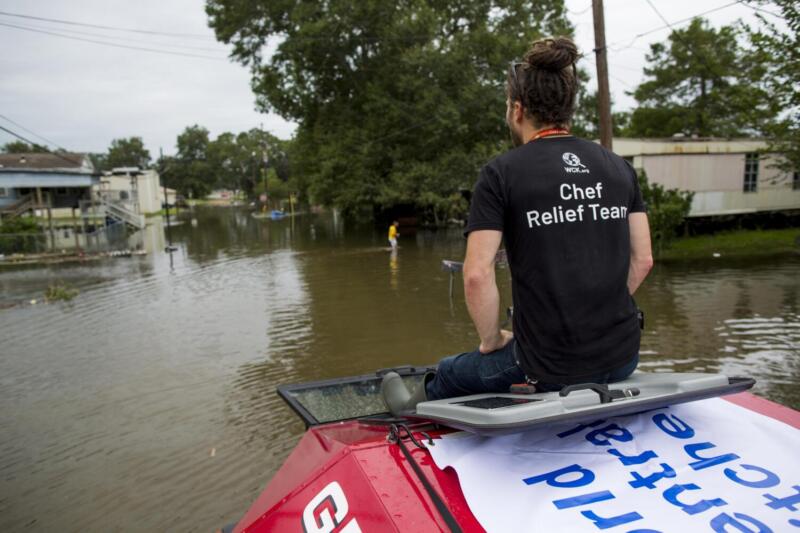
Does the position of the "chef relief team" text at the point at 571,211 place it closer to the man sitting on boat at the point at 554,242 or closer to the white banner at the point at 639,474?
the man sitting on boat at the point at 554,242

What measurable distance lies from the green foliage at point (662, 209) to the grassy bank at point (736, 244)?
48cm

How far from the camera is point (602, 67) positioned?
10797 mm

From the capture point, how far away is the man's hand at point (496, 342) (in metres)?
2.43

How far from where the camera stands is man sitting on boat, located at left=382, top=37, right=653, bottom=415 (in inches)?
84.9

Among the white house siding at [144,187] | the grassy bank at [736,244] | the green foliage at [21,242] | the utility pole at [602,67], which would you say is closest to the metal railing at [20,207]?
the green foliage at [21,242]

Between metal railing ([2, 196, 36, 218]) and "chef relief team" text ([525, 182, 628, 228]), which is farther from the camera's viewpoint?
metal railing ([2, 196, 36, 218])

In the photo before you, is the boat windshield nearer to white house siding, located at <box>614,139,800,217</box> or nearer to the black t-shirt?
the black t-shirt

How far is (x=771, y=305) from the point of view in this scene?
11.4 m

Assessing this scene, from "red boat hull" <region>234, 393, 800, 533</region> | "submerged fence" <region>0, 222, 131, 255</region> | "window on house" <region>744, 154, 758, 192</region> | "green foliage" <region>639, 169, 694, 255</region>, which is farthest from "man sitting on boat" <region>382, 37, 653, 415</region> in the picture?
"submerged fence" <region>0, 222, 131, 255</region>

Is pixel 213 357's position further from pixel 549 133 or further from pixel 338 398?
pixel 549 133

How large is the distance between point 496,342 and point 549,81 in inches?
45.0

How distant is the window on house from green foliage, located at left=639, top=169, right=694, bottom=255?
164 inches

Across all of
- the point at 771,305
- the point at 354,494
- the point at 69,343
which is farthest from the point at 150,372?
the point at 771,305

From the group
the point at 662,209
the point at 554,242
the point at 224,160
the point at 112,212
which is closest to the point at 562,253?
the point at 554,242
